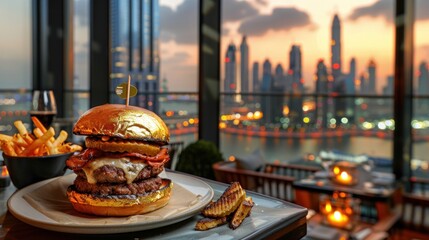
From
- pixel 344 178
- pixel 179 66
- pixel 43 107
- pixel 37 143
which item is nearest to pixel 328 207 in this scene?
pixel 344 178

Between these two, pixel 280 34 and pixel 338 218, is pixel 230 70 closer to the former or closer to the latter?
pixel 280 34

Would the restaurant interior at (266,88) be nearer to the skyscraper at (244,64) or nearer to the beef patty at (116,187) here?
the skyscraper at (244,64)

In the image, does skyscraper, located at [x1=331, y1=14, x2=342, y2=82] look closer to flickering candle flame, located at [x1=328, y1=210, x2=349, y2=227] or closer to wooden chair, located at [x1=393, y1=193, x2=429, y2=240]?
wooden chair, located at [x1=393, y1=193, x2=429, y2=240]

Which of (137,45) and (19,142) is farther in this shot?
(137,45)

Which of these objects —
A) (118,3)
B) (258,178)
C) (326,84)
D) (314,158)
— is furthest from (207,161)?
(118,3)

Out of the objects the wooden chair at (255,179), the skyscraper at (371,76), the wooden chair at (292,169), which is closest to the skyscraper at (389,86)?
the skyscraper at (371,76)

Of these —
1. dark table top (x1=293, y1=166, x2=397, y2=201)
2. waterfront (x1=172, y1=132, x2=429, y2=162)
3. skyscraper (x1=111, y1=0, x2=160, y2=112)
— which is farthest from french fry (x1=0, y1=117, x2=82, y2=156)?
skyscraper (x1=111, y1=0, x2=160, y2=112)
